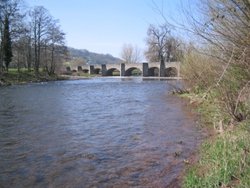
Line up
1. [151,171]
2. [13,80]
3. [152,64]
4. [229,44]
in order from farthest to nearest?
[152,64], [13,80], [151,171], [229,44]

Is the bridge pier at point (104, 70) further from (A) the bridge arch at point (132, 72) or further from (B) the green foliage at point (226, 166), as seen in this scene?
(B) the green foliage at point (226, 166)

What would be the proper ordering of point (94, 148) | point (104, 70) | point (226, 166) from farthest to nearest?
point (104, 70), point (94, 148), point (226, 166)

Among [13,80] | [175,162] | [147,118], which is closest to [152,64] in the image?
[13,80]

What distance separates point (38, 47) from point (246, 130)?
64.9 m

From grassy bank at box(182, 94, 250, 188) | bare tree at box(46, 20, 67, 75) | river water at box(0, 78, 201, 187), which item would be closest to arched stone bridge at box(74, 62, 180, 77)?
bare tree at box(46, 20, 67, 75)

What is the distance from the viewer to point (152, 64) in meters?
94.7

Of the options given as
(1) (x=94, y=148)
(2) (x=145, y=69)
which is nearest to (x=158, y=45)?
(2) (x=145, y=69)

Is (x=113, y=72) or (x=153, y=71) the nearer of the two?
(x=153, y=71)

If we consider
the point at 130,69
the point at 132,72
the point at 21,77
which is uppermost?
the point at 130,69

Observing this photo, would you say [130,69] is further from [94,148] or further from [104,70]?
[94,148]

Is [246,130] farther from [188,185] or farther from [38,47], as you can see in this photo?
[38,47]

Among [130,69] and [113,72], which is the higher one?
[130,69]

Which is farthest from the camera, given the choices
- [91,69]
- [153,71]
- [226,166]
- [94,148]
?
[91,69]

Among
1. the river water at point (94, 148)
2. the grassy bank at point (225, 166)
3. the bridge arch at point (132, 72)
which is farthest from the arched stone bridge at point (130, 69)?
the grassy bank at point (225, 166)
